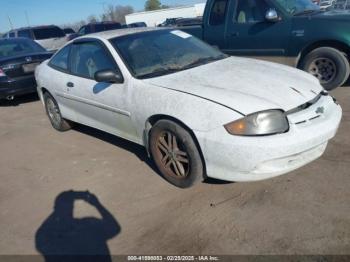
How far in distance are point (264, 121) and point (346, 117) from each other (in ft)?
8.44

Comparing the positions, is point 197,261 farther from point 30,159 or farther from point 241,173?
point 30,159

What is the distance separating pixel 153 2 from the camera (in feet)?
258

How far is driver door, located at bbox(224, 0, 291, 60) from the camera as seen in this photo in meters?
6.13

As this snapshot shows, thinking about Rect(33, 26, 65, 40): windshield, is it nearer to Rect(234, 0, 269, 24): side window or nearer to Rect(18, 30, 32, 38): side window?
Rect(18, 30, 32, 38): side window

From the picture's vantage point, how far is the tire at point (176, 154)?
3.11 metres

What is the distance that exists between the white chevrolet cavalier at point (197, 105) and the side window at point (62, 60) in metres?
0.26

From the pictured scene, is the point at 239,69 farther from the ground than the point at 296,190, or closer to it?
farther from the ground

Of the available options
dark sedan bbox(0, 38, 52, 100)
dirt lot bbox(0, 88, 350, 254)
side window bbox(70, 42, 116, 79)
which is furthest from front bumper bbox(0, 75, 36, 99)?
dirt lot bbox(0, 88, 350, 254)

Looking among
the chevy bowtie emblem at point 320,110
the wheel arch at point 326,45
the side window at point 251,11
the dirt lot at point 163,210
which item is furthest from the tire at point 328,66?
the chevy bowtie emblem at point 320,110

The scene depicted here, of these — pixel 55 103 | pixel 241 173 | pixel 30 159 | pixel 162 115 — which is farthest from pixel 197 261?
pixel 55 103

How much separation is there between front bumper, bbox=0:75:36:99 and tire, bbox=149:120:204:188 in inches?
197

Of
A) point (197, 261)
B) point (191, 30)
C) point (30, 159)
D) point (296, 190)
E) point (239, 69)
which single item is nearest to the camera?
point (197, 261)

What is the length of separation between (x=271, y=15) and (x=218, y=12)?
1.24 m

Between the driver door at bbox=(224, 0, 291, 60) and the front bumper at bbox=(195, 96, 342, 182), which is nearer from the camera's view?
the front bumper at bbox=(195, 96, 342, 182)
